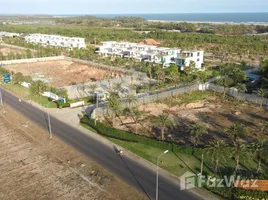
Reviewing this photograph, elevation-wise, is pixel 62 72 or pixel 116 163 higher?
pixel 62 72

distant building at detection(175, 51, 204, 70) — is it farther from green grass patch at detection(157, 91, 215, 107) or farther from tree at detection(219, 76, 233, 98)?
green grass patch at detection(157, 91, 215, 107)

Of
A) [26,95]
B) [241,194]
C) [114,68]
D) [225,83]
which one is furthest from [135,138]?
[114,68]

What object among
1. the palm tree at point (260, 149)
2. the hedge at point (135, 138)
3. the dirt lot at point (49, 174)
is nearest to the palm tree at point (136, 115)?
the hedge at point (135, 138)

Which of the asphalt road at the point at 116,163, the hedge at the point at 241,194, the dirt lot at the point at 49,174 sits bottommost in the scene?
the dirt lot at the point at 49,174

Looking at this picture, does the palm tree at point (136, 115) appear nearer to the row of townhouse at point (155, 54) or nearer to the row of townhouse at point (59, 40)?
the row of townhouse at point (155, 54)

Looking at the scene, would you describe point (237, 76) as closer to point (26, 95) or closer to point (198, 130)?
point (198, 130)

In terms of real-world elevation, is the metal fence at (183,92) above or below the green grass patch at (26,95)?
above
